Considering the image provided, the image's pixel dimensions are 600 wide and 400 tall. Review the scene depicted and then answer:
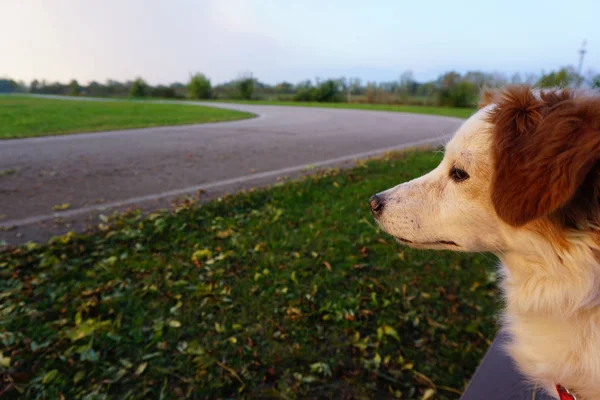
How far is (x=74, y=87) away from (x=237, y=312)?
58.3 metres

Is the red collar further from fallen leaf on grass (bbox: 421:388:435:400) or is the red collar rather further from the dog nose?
the dog nose

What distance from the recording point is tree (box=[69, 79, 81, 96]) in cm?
5038

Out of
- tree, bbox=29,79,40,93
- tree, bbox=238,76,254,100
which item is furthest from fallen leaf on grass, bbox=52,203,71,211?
tree, bbox=29,79,40,93

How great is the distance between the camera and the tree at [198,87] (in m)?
44.2

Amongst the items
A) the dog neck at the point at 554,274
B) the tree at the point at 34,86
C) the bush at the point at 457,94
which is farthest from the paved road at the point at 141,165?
the tree at the point at 34,86

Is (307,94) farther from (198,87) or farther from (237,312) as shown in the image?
(237,312)

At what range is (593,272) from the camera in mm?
1477

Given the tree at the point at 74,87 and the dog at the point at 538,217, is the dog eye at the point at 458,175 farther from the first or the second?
the tree at the point at 74,87

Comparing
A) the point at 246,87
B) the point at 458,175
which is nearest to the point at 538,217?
the point at 458,175

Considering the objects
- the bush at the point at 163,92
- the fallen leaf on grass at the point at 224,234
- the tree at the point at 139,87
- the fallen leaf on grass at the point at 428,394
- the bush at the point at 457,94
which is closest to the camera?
the fallen leaf on grass at the point at 428,394

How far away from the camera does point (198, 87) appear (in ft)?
145

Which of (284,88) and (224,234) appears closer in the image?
(224,234)

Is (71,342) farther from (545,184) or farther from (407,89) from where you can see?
(407,89)

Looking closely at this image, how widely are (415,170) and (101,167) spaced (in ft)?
19.6
